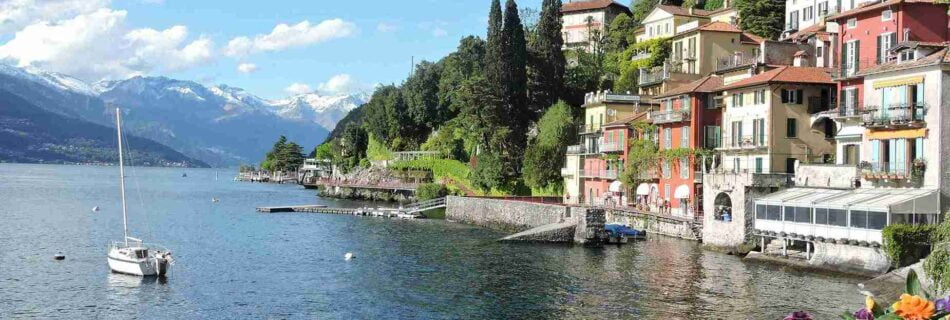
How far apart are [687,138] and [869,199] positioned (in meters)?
22.9

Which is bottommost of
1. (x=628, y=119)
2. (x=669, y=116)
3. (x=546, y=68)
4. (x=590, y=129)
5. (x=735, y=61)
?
(x=590, y=129)

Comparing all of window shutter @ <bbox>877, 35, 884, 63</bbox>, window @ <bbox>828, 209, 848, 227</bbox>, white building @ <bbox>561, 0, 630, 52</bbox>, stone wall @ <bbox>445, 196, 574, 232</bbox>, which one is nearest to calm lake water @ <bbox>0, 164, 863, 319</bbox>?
window @ <bbox>828, 209, 848, 227</bbox>

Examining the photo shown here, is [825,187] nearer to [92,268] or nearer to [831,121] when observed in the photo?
[831,121]

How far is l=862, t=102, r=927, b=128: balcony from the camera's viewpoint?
142 ft

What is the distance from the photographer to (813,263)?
149 ft

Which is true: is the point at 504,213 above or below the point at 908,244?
below

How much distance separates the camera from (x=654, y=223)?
6412 centimetres

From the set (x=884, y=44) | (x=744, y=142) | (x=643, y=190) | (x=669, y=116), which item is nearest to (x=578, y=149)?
(x=643, y=190)

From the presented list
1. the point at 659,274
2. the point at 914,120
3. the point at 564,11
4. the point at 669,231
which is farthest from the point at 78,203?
the point at 914,120

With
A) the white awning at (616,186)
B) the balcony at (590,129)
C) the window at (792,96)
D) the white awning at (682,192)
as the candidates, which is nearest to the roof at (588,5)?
the balcony at (590,129)

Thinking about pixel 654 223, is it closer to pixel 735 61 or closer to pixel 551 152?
pixel 735 61

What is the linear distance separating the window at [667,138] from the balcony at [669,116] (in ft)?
2.76

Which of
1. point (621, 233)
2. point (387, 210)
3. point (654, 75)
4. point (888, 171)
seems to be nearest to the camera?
point (888, 171)

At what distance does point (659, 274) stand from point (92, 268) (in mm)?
30236
